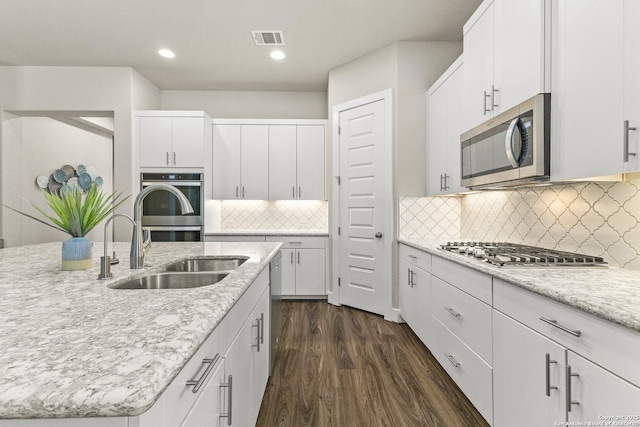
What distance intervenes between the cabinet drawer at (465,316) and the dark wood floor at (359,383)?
16.5 inches

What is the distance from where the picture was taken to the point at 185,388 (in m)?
0.71

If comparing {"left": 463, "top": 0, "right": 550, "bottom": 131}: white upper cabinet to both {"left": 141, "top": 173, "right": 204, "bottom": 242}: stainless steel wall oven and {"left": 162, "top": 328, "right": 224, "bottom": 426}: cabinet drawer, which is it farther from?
{"left": 141, "top": 173, "right": 204, "bottom": 242}: stainless steel wall oven

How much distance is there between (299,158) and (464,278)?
10.1ft

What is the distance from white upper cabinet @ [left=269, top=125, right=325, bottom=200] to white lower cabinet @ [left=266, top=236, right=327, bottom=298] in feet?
2.13

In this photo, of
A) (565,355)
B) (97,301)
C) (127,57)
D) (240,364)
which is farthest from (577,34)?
(127,57)

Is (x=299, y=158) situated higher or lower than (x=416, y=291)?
higher

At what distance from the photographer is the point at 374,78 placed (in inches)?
149

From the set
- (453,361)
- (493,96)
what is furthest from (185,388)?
(493,96)

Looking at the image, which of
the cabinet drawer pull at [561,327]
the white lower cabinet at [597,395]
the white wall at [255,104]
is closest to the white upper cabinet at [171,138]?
the white wall at [255,104]

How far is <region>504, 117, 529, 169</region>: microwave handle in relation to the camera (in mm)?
1718

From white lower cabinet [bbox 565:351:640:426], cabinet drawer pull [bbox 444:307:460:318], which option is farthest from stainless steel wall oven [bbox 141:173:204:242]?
white lower cabinet [bbox 565:351:640:426]

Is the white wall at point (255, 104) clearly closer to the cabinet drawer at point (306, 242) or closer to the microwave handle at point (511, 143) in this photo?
the cabinet drawer at point (306, 242)

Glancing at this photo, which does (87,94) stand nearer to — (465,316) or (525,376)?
(465,316)

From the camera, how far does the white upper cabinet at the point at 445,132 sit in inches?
109
